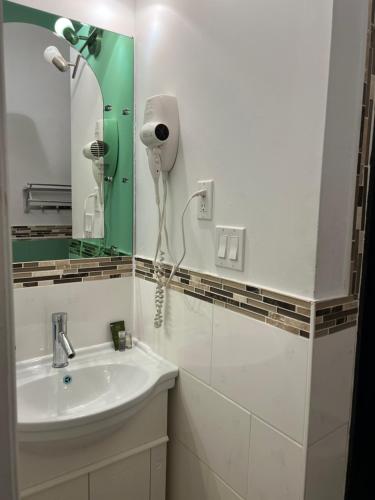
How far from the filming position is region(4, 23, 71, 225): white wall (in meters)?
1.30

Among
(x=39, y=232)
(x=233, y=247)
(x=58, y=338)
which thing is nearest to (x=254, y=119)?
(x=233, y=247)

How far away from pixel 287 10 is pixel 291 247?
56 centimetres

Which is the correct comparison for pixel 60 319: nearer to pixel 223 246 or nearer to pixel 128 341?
pixel 128 341

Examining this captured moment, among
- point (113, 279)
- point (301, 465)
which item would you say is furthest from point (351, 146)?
point (113, 279)

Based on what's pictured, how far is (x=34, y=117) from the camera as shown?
137 cm

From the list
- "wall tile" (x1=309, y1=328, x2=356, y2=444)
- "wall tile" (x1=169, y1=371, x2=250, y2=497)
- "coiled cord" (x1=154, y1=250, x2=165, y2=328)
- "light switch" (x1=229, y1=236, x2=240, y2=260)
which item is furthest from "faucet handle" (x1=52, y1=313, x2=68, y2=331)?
"wall tile" (x1=309, y1=328, x2=356, y2=444)

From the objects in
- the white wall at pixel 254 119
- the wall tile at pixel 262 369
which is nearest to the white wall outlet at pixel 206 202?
the white wall at pixel 254 119

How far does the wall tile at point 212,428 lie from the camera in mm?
1071

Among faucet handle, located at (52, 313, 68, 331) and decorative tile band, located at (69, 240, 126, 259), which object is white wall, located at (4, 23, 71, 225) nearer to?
decorative tile band, located at (69, 240, 126, 259)

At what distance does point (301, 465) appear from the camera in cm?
90

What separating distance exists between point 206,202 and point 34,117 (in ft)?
2.46

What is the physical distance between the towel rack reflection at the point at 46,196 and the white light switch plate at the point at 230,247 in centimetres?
67

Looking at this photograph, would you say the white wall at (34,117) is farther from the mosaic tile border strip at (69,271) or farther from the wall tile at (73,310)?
the wall tile at (73,310)

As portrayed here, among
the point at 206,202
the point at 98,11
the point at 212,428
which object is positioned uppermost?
the point at 98,11
